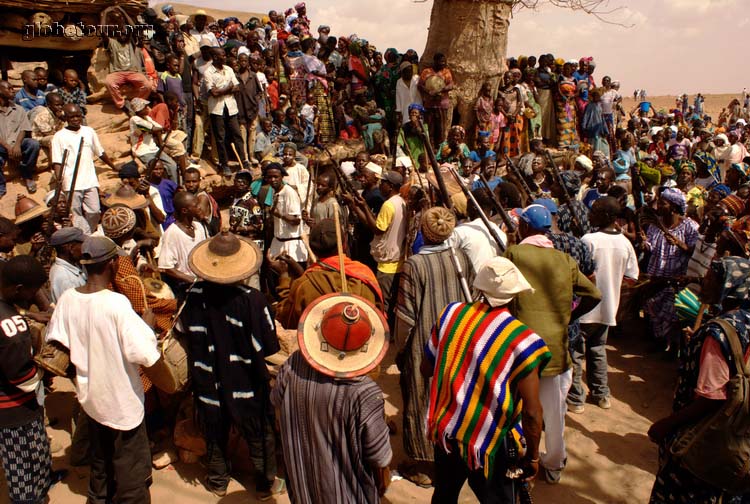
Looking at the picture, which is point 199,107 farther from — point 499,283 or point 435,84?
point 499,283

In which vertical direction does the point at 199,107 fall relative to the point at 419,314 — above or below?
above

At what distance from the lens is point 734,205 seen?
6328 millimetres

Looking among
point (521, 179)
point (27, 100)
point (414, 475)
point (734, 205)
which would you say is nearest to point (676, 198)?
point (734, 205)

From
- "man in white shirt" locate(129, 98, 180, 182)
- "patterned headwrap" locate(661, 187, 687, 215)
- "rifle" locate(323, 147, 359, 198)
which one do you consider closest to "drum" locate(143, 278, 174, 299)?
"rifle" locate(323, 147, 359, 198)

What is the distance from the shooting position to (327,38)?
13.4 meters

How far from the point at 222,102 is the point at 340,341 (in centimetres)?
758

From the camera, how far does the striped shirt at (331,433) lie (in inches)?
99.7

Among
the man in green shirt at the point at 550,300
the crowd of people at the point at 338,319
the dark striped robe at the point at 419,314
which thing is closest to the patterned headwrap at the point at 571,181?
the crowd of people at the point at 338,319

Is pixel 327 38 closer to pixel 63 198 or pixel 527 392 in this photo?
pixel 63 198

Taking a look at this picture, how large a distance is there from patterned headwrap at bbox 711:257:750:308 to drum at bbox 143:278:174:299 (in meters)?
3.65

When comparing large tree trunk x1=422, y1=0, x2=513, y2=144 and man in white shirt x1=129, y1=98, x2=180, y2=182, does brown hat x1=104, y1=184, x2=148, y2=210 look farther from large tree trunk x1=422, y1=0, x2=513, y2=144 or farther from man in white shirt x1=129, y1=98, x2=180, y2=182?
large tree trunk x1=422, y1=0, x2=513, y2=144

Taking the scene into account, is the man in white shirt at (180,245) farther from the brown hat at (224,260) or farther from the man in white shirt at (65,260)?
the brown hat at (224,260)

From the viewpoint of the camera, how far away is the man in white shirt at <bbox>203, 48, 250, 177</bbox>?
9.03 m

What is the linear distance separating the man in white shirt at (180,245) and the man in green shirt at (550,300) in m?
2.90
